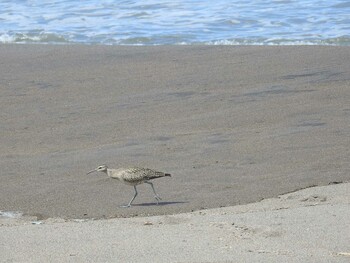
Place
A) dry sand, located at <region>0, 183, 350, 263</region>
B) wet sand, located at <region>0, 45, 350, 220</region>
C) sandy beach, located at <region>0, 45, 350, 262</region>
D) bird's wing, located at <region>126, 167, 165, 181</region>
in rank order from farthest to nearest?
wet sand, located at <region>0, 45, 350, 220</region>
bird's wing, located at <region>126, 167, 165, 181</region>
sandy beach, located at <region>0, 45, 350, 262</region>
dry sand, located at <region>0, 183, 350, 263</region>

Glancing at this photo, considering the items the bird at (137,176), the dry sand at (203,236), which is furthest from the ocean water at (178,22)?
the dry sand at (203,236)

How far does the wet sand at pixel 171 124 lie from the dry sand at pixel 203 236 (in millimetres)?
534

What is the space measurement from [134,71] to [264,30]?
15.0 feet

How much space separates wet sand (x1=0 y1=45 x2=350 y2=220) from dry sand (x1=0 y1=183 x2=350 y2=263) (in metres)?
0.53

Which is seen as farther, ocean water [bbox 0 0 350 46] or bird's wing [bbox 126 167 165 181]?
ocean water [bbox 0 0 350 46]

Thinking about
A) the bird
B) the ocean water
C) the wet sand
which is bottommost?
the ocean water

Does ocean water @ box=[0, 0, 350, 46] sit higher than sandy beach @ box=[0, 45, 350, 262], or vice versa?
sandy beach @ box=[0, 45, 350, 262]

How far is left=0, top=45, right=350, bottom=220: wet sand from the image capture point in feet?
30.8

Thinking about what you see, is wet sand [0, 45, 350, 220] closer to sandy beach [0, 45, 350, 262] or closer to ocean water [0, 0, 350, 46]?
sandy beach [0, 45, 350, 262]

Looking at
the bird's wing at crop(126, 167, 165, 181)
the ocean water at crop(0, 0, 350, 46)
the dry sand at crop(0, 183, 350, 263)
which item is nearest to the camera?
the dry sand at crop(0, 183, 350, 263)

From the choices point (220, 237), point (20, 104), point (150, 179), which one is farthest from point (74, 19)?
point (220, 237)

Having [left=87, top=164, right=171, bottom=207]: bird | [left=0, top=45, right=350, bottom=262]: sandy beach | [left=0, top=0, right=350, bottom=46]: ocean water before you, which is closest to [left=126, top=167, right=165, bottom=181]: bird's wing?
[left=87, top=164, right=171, bottom=207]: bird

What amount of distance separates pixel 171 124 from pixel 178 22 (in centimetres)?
882

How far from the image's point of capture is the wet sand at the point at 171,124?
939cm
